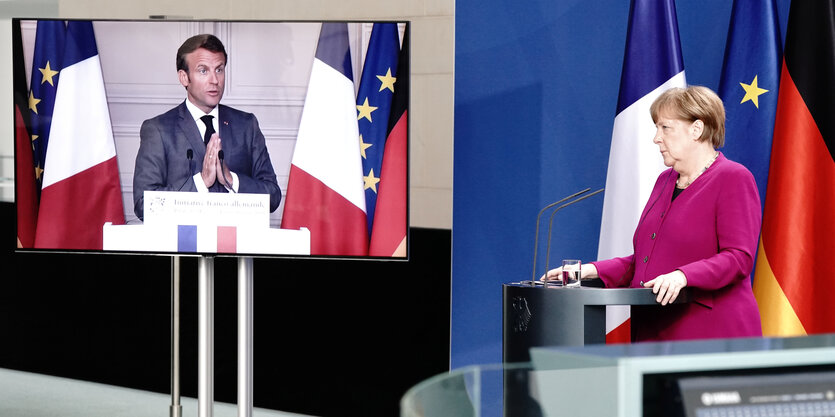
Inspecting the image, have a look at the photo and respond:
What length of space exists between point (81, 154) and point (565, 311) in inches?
75.7

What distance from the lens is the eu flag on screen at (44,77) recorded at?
3.23 meters

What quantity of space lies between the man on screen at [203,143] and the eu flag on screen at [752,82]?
1552mm

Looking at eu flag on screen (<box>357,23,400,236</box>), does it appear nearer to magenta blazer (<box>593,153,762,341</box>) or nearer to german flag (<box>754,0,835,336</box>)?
magenta blazer (<box>593,153,762,341</box>)

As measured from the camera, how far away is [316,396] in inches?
177

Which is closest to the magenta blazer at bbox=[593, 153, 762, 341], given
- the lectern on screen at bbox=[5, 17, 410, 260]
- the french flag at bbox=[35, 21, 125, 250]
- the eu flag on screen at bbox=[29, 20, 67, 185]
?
the lectern on screen at bbox=[5, 17, 410, 260]

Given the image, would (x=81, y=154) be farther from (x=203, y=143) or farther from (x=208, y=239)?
(x=208, y=239)

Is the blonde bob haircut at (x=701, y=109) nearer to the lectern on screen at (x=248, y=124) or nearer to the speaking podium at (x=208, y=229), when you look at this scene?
the lectern on screen at (x=248, y=124)

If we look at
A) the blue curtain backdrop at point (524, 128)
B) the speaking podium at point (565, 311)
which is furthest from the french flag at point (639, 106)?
the speaking podium at point (565, 311)

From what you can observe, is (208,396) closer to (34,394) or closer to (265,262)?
(265,262)

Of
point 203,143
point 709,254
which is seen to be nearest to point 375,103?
point 203,143

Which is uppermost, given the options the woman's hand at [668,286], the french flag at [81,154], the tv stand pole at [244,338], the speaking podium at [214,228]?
the french flag at [81,154]

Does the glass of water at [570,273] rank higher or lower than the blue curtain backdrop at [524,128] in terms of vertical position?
lower

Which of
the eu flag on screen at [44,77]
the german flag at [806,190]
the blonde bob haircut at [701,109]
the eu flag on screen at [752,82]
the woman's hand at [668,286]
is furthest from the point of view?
the eu flag on screen at [44,77]

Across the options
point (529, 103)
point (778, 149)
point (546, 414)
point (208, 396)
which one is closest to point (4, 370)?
point (208, 396)
